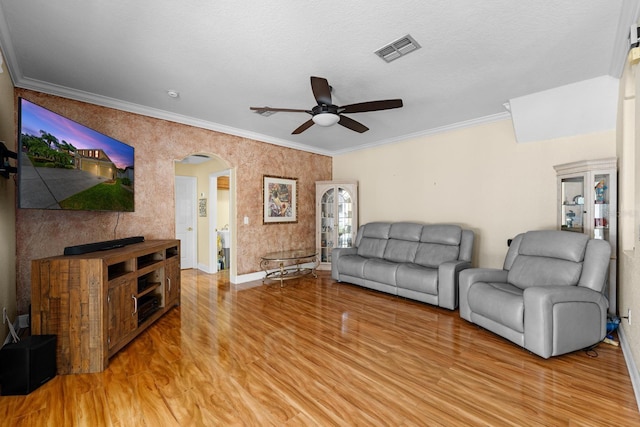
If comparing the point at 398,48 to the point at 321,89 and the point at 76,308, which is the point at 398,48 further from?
the point at 76,308

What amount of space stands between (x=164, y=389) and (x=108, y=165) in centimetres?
232

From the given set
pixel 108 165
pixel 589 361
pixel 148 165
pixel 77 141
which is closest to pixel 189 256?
pixel 148 165

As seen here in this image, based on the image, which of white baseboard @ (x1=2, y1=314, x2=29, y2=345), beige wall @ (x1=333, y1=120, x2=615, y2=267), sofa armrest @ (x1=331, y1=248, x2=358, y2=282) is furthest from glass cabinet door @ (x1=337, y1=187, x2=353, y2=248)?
white baseboard @ (x1=2, y1=314, x2=29, y2=345)

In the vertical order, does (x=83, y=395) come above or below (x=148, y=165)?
below

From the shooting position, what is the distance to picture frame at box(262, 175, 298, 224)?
5.18m

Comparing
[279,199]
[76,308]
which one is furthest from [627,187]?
[76,308]

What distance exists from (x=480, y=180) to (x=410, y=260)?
5.27 feet

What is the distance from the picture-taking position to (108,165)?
2926 millimetres

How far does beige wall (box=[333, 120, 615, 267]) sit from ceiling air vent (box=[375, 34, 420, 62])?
2.40 meters

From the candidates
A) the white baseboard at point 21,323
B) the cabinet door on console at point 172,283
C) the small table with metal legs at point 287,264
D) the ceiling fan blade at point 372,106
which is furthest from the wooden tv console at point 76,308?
the ceiling fan blade at point 372,106

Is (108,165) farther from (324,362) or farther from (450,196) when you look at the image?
(450,196)

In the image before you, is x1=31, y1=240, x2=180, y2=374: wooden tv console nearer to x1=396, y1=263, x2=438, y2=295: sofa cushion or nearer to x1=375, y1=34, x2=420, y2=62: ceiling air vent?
x1=375, y1=34, x2=420, y2=62: ceiling air vent

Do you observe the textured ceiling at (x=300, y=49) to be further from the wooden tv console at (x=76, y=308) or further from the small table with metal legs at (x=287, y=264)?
the small table with metal legs at (x=287, y=264)

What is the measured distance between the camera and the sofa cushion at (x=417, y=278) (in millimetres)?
3535
